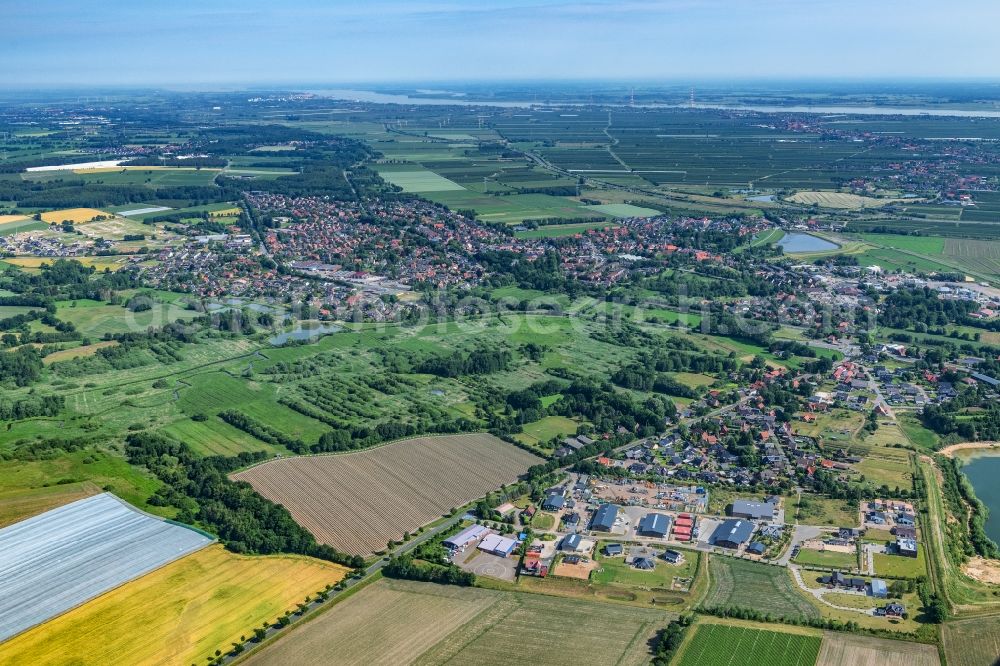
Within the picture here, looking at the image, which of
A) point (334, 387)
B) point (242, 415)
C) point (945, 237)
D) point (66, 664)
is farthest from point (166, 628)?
point (945, 237)

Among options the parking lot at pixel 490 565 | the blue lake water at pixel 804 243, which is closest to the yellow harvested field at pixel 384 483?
the parking lot at pixel 490 565

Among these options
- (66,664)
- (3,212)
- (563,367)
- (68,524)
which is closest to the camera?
(66,664)

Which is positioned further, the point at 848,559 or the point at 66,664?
the point at 848,559

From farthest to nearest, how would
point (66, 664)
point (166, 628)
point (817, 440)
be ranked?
point (817, 440)
point (166, 628)
point (66, 664)

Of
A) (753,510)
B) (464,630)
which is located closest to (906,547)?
(753,510)

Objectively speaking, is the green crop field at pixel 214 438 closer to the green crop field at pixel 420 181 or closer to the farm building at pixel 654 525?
the farm building at pixel 654 525

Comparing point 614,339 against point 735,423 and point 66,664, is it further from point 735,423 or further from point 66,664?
point 66,664
